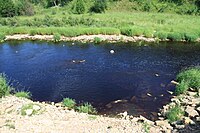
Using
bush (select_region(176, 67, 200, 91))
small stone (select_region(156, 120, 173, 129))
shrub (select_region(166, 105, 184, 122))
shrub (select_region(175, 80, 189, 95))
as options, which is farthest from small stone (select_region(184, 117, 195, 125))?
bush (select_region(176, 67, 200, 91))

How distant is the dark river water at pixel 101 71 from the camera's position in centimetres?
2534

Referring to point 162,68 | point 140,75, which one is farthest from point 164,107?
point 162,68

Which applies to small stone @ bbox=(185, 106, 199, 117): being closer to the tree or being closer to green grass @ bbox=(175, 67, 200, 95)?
green grass @ bbox=(175, 67, 200, 95)

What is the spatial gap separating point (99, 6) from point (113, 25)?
1125cm

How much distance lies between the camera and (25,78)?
97.0ft

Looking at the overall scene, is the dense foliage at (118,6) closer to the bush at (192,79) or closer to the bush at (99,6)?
the bush at (99,6)

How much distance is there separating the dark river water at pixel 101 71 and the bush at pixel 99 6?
1728 centimetres

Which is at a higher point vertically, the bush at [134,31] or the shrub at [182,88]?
the bush at [134,31]

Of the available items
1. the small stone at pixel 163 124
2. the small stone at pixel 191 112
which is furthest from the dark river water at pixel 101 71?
the small stone at pixel 191 112

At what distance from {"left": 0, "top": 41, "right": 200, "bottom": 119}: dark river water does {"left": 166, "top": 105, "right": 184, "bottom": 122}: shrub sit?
188 centimetres

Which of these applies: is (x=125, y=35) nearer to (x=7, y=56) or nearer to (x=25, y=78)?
(x=7, y=56)

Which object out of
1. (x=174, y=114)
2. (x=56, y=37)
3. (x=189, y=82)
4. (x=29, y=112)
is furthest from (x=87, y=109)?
(x=56, y=37)

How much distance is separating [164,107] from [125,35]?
73.3 ft

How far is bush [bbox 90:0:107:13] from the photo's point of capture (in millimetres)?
57638
